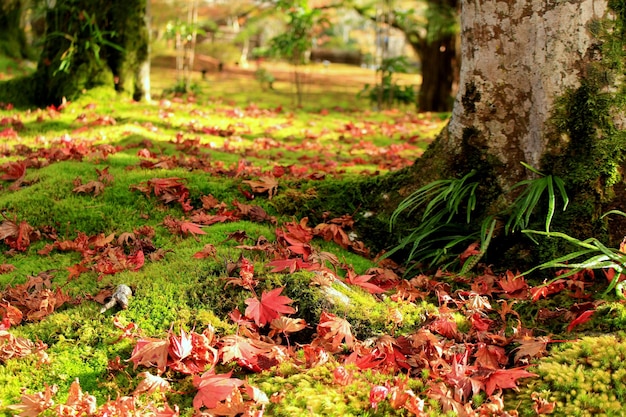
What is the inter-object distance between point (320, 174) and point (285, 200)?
535 mm

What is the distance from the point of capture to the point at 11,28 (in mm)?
14602

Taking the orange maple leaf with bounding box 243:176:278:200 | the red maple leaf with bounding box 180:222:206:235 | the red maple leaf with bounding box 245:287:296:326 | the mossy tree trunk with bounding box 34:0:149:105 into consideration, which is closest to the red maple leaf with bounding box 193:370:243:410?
the red maple leaf with bounding box 245:287:296:326

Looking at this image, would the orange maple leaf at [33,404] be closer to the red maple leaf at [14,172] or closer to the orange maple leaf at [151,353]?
the orange maple leaf at [151,353]

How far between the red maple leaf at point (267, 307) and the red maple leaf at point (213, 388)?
39cm

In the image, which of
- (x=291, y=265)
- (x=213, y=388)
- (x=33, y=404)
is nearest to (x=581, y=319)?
(x=291, y=265)

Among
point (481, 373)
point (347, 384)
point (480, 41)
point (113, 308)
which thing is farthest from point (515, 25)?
point (113, 308)

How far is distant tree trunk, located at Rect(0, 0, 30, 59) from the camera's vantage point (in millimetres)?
14203

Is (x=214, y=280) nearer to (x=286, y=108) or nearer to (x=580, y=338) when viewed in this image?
(x=580, y=338)

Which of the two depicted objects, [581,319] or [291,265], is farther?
[291,265]

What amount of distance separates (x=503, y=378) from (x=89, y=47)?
21.9 ft

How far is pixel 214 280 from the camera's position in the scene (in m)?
2.89

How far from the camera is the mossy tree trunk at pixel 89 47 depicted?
7.05 metres

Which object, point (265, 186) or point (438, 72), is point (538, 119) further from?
point (438, 72)

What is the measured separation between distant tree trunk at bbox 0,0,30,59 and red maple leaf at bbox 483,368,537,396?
1536cm
